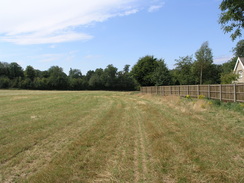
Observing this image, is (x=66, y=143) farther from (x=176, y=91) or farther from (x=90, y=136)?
(x=176, y=91)

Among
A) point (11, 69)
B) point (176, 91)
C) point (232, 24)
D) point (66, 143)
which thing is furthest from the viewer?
point (11, 69)

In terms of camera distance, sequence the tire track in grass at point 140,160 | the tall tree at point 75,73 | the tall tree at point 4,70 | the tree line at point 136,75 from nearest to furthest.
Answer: the tire track in grass at point 140,160 < the tree line at point 136,75 < the tall tree at point 4,70 < the tall tree at point 75,73

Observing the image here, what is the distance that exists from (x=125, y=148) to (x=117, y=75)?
330ft

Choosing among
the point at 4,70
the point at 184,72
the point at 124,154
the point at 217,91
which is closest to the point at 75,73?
the point at 4,70

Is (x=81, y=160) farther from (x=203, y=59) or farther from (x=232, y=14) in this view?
(x=203, y=59)

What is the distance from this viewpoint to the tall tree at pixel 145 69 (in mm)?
43500

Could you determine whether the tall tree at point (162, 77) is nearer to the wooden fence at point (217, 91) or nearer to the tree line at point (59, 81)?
the wooden fence at point (217, 91)

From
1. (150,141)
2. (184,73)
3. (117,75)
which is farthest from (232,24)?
(117,75)

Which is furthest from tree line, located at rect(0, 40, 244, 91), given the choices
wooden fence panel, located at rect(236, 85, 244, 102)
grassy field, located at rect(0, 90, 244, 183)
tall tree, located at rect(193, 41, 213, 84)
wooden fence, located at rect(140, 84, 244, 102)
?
grassy field, located at rect(0, 90, 244, 183)

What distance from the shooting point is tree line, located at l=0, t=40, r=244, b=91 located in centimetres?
4222

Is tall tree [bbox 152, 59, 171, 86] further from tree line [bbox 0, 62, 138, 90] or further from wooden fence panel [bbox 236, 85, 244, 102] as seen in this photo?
tree line [bbox 0, 62, 138, 90]

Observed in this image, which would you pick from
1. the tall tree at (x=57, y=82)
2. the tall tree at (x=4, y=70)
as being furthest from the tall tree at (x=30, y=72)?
the tall tree at (x=57, y=82)

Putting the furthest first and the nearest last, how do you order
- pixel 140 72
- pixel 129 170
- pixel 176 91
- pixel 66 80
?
pixel 66 80
pixel 140 72
pixel 176 91
pixel 129 170

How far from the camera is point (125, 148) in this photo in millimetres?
5363
